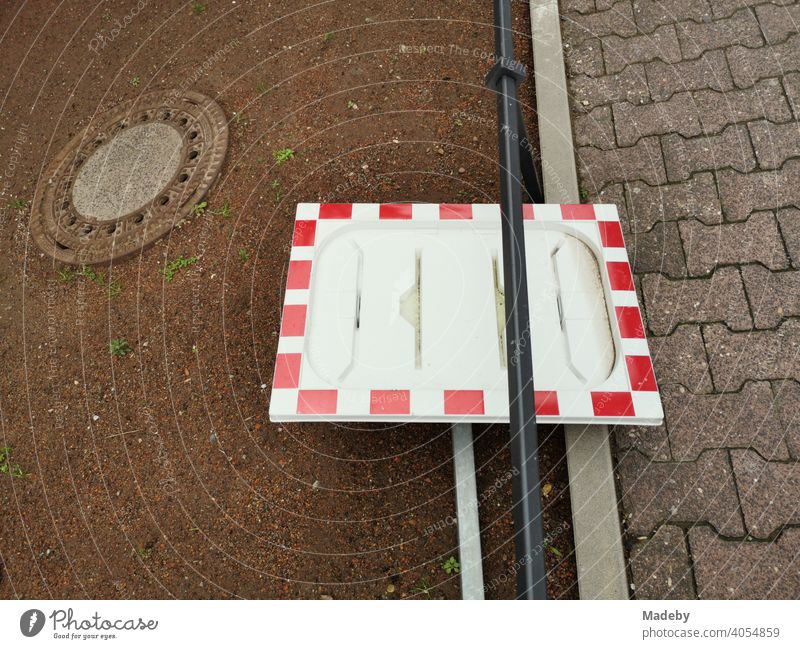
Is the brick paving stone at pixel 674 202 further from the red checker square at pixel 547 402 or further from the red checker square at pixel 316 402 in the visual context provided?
the red checker square at pixel 316 402

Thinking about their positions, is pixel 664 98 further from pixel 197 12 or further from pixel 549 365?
pixel 197 12

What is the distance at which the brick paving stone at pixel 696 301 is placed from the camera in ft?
5.86

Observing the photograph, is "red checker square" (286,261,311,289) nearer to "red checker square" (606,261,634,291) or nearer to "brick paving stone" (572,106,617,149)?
"red checker square" (606,261,634,291)

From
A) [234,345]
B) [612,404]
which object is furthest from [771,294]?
[234,345]

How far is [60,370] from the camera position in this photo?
194cm

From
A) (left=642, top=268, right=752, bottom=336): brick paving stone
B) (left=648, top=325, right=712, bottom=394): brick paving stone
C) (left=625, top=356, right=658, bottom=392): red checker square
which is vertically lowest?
(left=625, top=356, right=658, bottom=392): red checker square

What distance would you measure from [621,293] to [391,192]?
996 mm

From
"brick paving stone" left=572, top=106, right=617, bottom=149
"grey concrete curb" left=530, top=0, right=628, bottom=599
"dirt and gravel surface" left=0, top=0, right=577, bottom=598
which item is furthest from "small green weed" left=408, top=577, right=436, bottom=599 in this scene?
"brick paving stone" left=572, top=106, right=617, bottom=149

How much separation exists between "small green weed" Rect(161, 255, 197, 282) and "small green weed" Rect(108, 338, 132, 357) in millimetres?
299

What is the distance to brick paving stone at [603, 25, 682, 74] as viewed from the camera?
231cm

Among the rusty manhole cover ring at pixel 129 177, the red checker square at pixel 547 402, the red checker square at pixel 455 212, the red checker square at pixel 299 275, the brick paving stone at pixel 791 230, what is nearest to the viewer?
the red checker square at pixel 547 402

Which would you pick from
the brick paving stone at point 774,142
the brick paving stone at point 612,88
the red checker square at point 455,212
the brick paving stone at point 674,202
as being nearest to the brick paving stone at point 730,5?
the brick paving stone at point 612,88

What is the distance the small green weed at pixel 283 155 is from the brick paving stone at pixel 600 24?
1405mm
